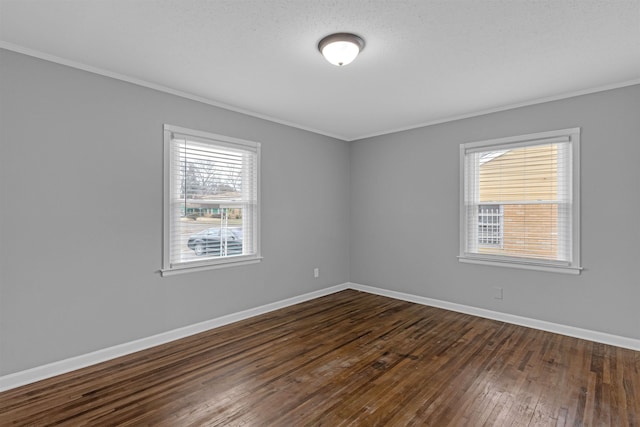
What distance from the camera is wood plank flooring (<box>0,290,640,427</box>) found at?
2.20 metres

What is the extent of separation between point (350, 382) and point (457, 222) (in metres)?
2.75

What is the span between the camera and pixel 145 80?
3250mm

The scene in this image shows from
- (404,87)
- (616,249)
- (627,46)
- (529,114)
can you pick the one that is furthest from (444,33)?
(616,249)

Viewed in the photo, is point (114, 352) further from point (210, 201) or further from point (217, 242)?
point (210, 201)

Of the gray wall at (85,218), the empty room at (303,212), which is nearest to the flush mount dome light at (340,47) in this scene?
the empty room at (303,212)

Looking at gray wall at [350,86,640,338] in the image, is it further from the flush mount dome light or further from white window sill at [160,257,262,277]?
the flush mount dome light

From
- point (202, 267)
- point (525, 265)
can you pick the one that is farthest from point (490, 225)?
point (202, 267)

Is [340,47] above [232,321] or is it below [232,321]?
above

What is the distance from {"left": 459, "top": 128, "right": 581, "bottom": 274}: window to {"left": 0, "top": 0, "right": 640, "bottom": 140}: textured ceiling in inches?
23.1

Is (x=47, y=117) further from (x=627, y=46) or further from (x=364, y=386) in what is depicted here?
(x=627, y=46)

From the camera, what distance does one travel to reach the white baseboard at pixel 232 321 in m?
2.67

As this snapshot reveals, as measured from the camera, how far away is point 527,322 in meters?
3.90

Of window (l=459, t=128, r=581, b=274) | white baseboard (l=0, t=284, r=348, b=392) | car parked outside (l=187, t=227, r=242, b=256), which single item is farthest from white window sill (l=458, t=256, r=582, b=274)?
car parked outside (l=187, t=227, r=242, b=256)

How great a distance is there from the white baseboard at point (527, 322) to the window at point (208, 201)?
91.5 inches
